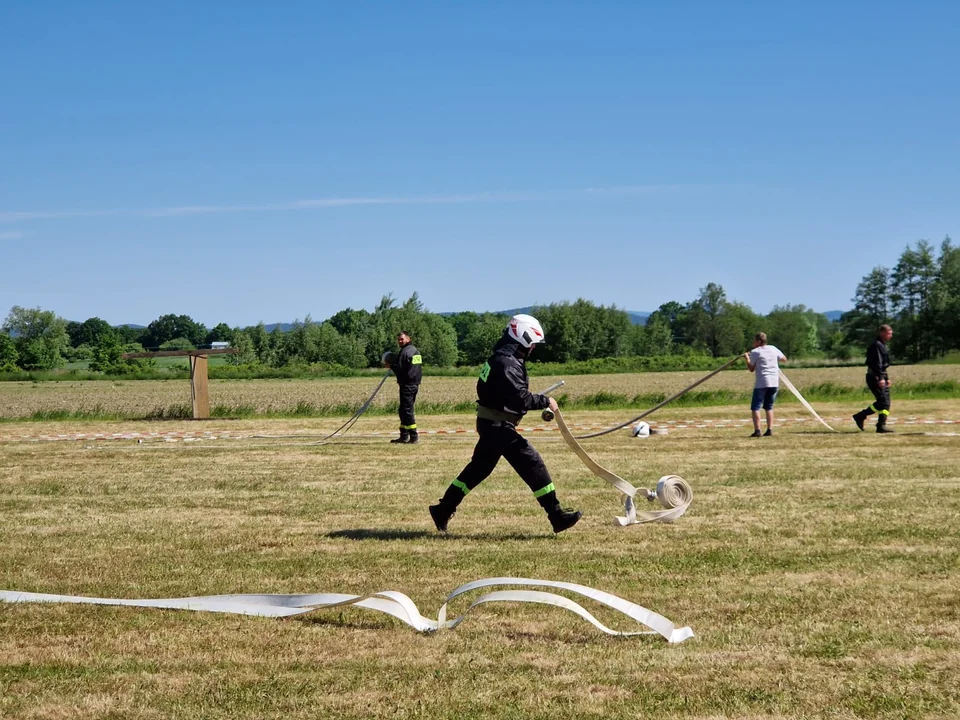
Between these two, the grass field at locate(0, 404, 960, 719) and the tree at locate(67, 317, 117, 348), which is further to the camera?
the tree at locate(67, 317, 117, 348)

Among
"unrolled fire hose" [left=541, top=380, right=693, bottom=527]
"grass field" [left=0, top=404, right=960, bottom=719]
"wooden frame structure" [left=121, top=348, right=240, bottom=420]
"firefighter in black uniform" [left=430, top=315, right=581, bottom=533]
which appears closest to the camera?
"grass field" [left=0, top=404, right=960, bottom=719]

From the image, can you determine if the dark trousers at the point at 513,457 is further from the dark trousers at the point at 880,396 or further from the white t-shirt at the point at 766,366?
the dark trousers at the point at 880,396

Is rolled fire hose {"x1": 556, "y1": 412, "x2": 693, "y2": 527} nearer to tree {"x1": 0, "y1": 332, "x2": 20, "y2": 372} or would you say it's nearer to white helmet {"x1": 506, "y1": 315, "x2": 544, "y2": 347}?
white helmet {"x1": 506, "y1": 315, "x2": 544, "y2": 347}

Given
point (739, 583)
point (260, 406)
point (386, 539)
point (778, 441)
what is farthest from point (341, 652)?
point (260, 406)

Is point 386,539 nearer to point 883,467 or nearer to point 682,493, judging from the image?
point 682,493

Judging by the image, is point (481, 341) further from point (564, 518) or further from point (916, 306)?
point (564, 518)

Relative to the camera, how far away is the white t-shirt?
19.3 m

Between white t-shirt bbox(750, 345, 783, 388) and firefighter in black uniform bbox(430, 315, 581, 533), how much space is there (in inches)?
434

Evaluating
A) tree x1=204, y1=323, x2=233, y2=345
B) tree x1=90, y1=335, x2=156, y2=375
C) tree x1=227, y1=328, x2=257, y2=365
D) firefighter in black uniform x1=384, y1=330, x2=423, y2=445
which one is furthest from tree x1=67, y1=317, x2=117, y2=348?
firefighter in black uniform x1=384, y1=330, x2=423, y2=445

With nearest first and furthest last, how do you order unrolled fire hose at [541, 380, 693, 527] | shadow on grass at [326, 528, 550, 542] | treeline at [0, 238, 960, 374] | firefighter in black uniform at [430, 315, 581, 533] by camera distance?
1. firefighter in black uniform at [430, 315, 581, 533]
2. shadow on grass at [326, 528, 550, 542]
3. unrolled fire hose at [541, 380, 693, 527]
4. treeline at [0, 238, 960, 374]

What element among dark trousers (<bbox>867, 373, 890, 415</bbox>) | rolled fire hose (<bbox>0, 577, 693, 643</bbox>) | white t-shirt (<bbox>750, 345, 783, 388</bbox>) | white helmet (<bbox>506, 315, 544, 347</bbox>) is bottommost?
rolled fire hose (<bbox>0, 577, 693, 643</bbox>)

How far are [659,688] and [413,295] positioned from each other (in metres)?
97.8

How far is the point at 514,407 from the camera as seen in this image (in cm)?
897

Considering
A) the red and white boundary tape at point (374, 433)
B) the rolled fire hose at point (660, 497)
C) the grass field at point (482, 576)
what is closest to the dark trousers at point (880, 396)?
the red and white boundary tape at point (374, 433)
